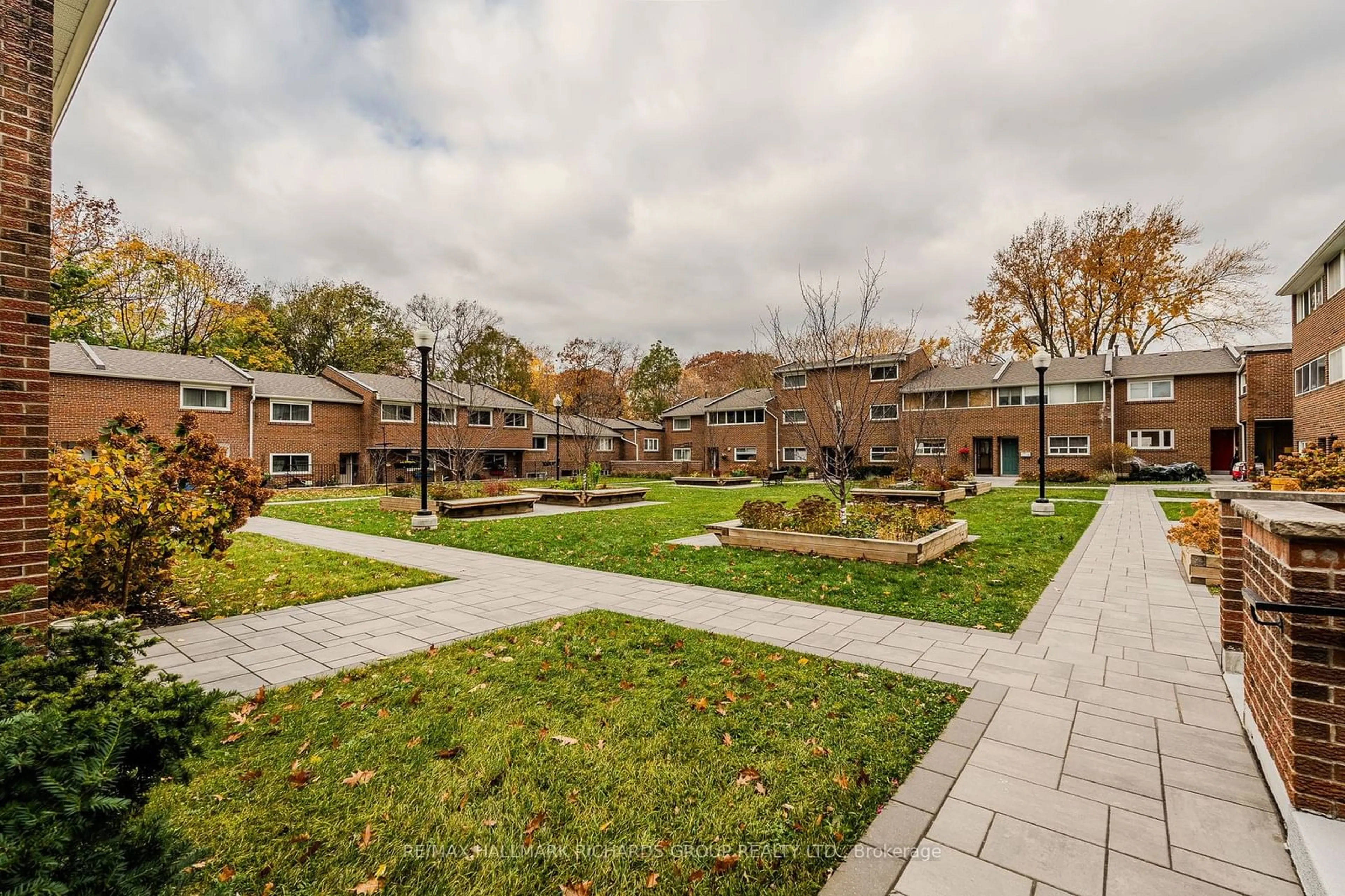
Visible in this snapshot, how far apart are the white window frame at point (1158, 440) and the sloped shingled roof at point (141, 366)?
4518 cm

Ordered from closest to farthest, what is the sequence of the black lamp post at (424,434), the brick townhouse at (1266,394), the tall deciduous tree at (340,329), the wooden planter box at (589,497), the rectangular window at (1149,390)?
the black lamp post at (424,434) < the wooden planter box at (589,497) < the brick townhouse at (1266,394) < the rectangular window at (1149,390) < the tall deciduous tree at (340,329)

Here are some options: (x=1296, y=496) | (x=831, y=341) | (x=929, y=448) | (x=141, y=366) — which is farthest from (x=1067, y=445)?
(x=141, y=366)

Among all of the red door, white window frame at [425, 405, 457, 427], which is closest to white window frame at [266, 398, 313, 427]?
white window frame at [425, 405, 457, 427]

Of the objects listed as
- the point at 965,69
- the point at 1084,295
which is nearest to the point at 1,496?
the point at 965,69

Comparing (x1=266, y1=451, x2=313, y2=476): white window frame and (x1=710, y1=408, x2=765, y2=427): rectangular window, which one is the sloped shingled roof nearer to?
(x1=266, y1=451, x2=313, y2=476): white window frame

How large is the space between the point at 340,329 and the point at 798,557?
4228cm

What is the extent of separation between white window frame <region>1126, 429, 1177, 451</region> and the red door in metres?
1.49

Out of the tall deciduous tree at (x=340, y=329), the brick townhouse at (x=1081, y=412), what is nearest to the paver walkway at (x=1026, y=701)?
the brick townhouse at (x=1081, y=412)

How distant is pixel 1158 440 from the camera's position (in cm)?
2852

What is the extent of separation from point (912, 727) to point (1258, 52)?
1534 centimetres

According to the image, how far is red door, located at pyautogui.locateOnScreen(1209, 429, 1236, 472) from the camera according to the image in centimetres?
2752

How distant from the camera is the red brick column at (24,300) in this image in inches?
142

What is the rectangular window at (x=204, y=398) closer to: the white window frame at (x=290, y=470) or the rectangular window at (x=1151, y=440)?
the white window frame at (x=290, y=470)

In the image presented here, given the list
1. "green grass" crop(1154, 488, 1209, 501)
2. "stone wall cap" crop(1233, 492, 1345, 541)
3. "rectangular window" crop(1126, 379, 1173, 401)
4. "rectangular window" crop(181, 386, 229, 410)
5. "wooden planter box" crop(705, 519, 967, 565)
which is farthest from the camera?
"rectangular window" crop(1126, 379, 1173, 401)
